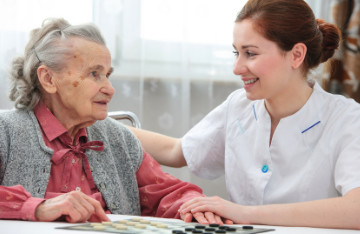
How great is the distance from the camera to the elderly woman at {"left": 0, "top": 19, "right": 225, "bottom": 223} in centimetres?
144

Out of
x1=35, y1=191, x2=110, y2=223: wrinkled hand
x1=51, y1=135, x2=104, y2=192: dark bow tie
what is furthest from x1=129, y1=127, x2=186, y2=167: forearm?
x1=35, y1=191, x2=110, y2=223: wrinkled hand

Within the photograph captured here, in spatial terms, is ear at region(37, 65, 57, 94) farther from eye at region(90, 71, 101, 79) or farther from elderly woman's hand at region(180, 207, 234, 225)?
elderly woman's hand at region(180, 207, 234, 225)

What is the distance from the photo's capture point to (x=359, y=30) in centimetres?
296

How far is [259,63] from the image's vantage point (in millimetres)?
1611

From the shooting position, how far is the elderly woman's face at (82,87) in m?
1.56

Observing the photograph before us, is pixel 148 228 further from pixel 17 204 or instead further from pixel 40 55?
pixel 40 55

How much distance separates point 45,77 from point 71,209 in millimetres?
540

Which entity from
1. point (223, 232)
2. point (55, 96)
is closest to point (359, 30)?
point (55, 96)

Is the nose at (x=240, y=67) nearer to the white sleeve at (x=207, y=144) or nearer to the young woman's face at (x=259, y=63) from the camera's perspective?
the young woman's face at (x=259, y=63)

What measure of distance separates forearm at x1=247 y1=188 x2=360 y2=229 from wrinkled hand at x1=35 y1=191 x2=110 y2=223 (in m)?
0.39

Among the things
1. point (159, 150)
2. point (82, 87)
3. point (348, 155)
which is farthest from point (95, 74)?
point (348, 155)

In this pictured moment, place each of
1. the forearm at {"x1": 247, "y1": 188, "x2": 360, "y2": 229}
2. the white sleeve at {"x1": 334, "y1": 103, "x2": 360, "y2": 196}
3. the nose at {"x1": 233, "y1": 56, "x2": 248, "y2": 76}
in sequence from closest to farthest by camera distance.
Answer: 1. the forearm at {"x1": 247, "y1": 188, "x2": 360, "y2": 229}
2. the white sleeve at {"x1": 334, "y1": 103, "x2": 360, "y2": 196}
3. the nose at {"x1": 233, "y1": 56, "x2": 248, "y2": 76}

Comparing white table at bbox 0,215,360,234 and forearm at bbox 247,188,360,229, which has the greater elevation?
white table at bbox 0,215,360,234

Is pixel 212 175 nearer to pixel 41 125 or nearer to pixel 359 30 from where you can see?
pixel 41 125
